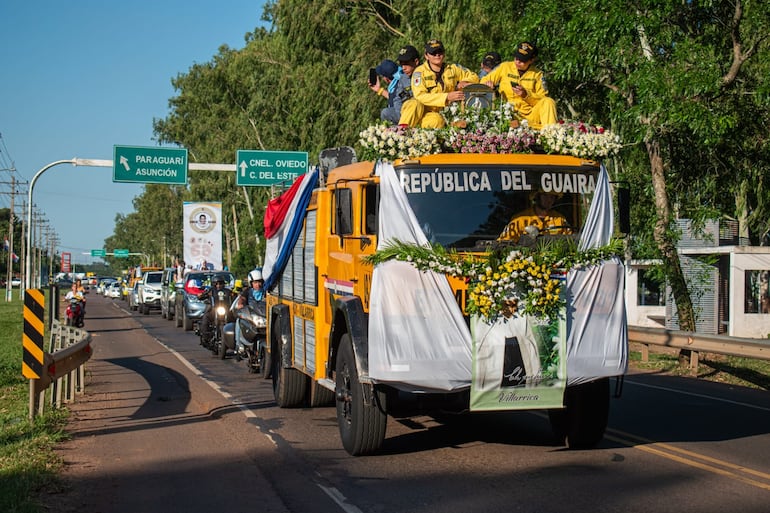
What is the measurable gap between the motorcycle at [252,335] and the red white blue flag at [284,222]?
8.79ft

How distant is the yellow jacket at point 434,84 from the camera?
10.2m

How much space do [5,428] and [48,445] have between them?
1.35 meters

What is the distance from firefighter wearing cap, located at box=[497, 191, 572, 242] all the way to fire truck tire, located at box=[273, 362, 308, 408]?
4551 mm

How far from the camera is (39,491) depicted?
25.5 ft

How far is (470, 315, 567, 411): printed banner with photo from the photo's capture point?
8227mm

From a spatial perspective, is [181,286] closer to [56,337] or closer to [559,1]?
[56,337]

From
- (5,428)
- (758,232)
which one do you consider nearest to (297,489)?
(5,428)

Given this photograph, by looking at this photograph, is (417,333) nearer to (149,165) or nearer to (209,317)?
(209,317)

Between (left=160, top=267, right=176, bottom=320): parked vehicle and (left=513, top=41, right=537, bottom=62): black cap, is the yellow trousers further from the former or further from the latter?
(left=160, top=267, right=176, bottom=320): parked vehicle

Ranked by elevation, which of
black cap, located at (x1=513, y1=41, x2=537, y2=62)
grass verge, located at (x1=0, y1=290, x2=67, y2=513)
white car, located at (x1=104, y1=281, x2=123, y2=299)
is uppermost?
black cap, located at (x1=513, y1=41, x2=537, y2=62)

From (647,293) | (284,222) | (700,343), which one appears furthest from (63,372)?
(647,293)

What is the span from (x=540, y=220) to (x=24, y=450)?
17.7ft

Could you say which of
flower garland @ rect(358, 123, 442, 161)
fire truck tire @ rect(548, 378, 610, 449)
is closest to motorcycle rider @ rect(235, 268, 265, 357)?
flower garland @ rect(358, 123, 442, 161)

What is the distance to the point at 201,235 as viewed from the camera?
40.3 metres
